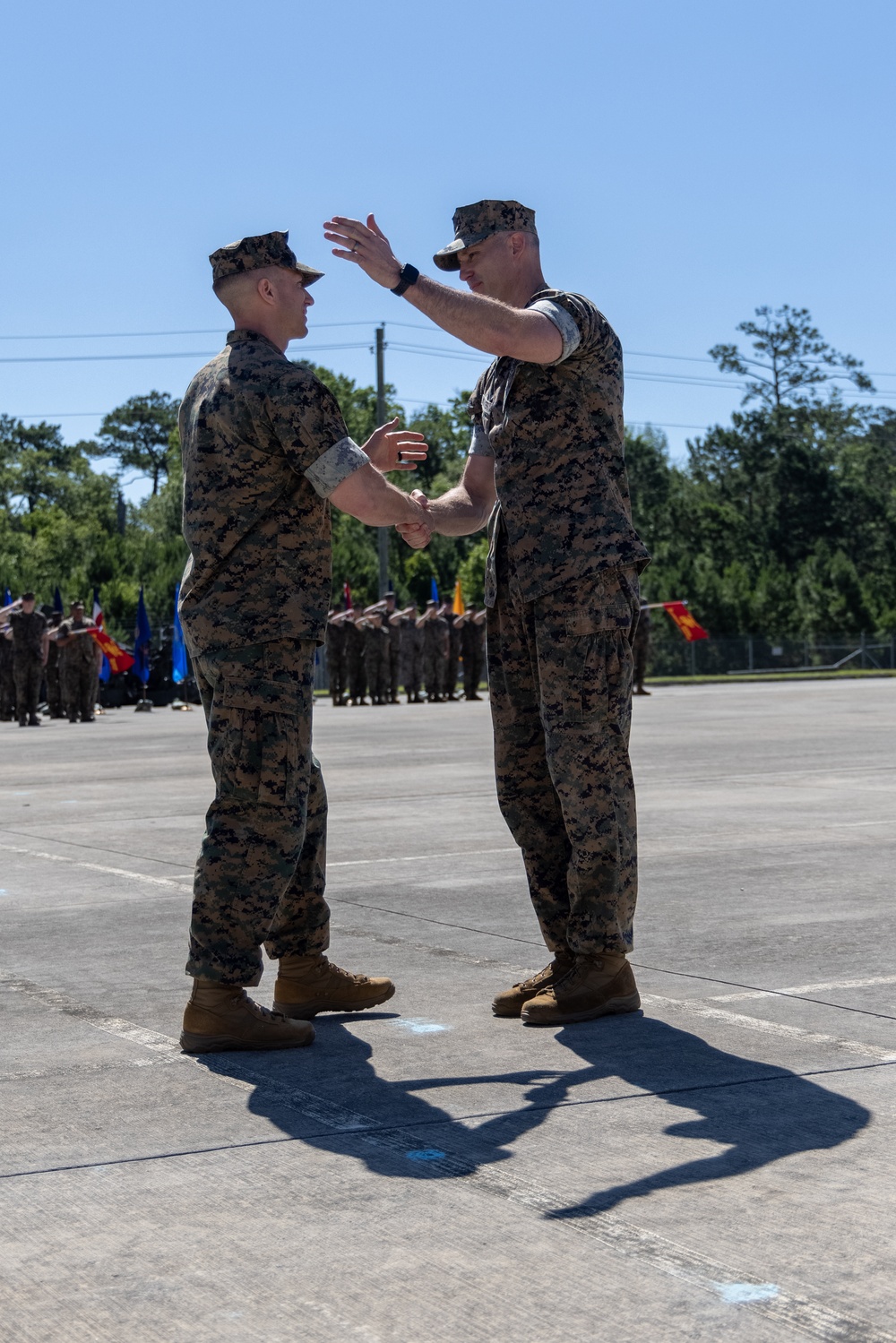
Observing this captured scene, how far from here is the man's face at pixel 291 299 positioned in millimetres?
4600

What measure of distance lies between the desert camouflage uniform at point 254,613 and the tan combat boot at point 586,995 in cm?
78

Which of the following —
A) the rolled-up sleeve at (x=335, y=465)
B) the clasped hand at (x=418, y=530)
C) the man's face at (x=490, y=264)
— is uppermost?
the man's face at (x=490, y=264)

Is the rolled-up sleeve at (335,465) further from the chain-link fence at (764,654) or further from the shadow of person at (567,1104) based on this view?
the chain-link fence at (764,654)

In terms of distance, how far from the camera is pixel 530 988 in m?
4.86

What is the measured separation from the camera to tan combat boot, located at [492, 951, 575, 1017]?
484cm

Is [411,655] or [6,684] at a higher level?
[411,655]

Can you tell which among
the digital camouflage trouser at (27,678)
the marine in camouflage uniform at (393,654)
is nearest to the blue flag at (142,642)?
the marine in camouflage uniform at (393,654)

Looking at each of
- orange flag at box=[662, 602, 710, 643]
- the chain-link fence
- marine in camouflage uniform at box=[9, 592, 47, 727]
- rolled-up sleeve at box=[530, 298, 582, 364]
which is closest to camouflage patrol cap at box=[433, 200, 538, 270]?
rolled-up sleeve at box=[530, 298, 582, 364]

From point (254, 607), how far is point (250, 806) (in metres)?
0.52

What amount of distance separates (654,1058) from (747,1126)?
Answer: 0.62 meters

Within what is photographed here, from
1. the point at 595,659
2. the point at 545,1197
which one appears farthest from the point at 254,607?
the point at 545,1197

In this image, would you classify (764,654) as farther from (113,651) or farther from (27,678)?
(27,678)

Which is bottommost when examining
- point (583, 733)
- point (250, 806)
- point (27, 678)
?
point (250, 806)

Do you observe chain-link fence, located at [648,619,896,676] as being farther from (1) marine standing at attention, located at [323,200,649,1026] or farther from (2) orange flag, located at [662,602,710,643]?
(1) marine standing at attention, located at [323,200,649,1026]
